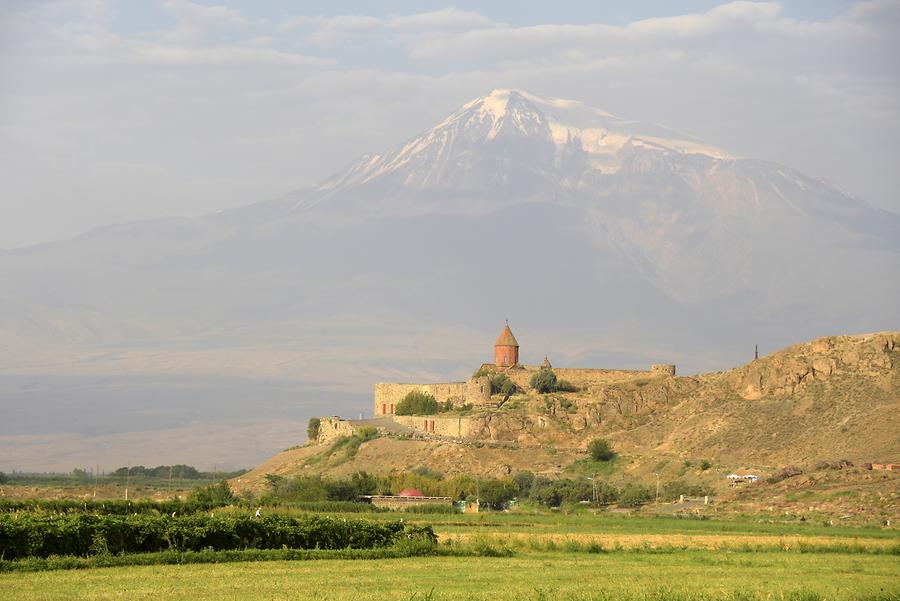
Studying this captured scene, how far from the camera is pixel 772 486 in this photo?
60.0 m

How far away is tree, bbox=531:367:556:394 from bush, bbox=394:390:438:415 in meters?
6.82

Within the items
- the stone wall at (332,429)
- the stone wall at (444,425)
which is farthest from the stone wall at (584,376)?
the stone wall at (332,429)

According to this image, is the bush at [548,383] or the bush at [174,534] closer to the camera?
the bush at [174,534]

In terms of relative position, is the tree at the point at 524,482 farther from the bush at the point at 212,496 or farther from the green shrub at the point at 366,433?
the green shrub at the point at 366,433

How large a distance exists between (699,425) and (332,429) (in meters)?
26.4

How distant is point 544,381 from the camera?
283ft

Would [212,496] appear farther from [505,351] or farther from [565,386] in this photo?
[505,351]

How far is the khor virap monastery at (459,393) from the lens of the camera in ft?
273

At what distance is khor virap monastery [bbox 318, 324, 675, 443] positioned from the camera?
8312 centimetres

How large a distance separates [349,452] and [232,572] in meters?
51.8

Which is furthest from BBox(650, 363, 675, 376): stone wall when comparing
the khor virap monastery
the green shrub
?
the green shrub

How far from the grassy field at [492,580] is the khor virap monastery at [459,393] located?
47645 millimetres

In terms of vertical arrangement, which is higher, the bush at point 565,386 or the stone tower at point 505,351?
the stone tower at point 505,351

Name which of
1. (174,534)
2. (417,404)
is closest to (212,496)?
(174,534)
